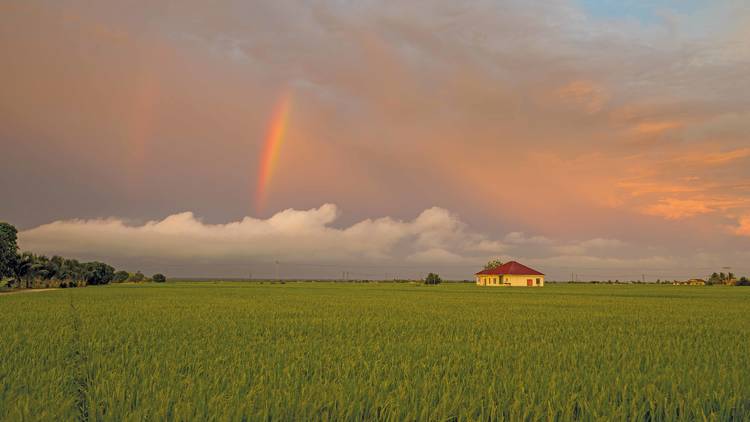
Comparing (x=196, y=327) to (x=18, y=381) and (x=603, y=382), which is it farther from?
(x=603, y=382)

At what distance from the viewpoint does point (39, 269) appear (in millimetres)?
96188

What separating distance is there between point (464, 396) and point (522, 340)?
796 cm

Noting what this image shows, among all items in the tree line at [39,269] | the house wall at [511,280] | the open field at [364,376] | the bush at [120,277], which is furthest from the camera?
the bush at [120,277]

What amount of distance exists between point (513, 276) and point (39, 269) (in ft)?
301

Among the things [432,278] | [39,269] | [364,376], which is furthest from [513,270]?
[364,376]

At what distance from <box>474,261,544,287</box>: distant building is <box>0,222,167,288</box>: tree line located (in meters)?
84.0

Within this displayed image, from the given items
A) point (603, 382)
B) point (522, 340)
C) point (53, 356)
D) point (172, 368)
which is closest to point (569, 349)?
point (522, 340)

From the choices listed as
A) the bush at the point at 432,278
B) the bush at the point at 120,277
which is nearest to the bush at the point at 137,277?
the bush at the point at 120,277

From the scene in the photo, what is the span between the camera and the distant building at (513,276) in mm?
110375

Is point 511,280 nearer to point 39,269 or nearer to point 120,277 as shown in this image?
point 39,269

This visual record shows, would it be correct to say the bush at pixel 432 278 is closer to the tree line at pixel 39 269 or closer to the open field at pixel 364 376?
the tree line at pixel 39 269

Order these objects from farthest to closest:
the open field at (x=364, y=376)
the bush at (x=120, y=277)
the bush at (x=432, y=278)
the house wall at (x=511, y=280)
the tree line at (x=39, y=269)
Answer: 1. the bush at (x=120, y=277)
2. the bush at (x=432, y=278)
3. the house wall at (x=511, y=280)
4. the tree line at (x=39, y=269)
5. the open field at (x=364, y=376)

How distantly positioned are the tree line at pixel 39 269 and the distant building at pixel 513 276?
8403 centimetres

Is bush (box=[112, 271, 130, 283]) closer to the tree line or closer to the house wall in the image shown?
the tree line
